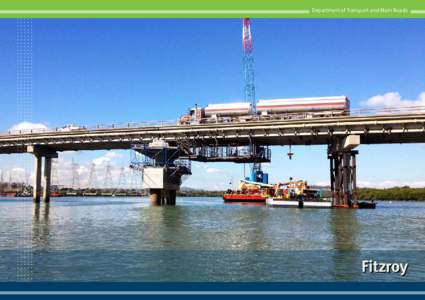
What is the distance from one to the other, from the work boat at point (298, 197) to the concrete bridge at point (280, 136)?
416cm

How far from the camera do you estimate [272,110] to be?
82.4 m

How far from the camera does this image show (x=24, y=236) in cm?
3253

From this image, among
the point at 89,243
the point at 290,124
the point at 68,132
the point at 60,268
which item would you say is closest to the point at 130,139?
the point at 68,132

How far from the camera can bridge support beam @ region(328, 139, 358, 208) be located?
80125 mm

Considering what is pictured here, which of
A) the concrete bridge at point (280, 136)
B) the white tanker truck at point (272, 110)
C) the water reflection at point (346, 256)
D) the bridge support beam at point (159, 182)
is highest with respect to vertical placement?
the white tanker truck at point (272, 110)

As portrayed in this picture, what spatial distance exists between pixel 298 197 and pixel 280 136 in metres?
20.9

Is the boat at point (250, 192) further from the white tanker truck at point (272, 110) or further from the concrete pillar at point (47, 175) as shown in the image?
the concrete pillar at point (47, 175)

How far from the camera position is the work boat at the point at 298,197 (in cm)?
8800

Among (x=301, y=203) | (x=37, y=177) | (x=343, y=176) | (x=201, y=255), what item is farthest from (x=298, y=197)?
(x=201, y=255)

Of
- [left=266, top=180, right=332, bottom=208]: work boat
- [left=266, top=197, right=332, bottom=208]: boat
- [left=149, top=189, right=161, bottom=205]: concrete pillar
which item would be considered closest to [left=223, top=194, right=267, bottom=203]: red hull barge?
[left=266, top=180, right=332, bottom=208]: work boat

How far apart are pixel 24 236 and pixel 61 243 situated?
242 inches

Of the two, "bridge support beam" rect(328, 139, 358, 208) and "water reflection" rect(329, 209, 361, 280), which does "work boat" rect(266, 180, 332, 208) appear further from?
"water reflection" rect(329, 209, 361, 280)

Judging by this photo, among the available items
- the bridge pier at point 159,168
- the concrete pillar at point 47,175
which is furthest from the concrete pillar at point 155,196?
the concrete pillar at point 47,175
